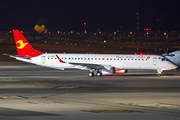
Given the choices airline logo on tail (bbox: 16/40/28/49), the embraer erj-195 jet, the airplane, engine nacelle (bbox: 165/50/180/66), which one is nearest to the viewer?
the embraer erj-195 jet

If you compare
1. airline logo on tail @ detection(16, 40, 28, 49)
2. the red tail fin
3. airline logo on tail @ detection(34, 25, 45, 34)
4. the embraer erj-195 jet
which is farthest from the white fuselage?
airline logo on tail @ detection(34, 25, 45, 34)

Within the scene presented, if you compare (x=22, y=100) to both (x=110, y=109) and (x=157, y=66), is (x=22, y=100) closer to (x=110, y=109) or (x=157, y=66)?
(x=110, y=109)

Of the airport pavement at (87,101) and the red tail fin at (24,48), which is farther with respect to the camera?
the red tail fin at (24,48)

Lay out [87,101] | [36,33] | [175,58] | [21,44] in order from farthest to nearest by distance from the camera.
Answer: [36,33] < [21,44] < [175,58] < [87,101]

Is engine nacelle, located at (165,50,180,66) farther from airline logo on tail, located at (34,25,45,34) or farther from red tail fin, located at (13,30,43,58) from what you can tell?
airline logo on tail, located at (34,25,45,34)

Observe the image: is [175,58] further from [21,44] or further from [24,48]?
[21,44]

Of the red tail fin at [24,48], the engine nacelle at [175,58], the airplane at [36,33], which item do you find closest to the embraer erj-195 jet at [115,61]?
the engine nacelle at [175,58]

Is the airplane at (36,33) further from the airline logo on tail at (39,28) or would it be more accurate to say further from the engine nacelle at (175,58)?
the engine nacelle at (175,58)

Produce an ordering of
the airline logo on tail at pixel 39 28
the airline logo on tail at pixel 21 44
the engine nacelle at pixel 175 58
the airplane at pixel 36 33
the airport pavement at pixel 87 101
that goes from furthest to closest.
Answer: the airline logo on tail at pixel 39 28, the airplane at pixel 36 33, the airline logo on tail at pixel 21 44, the engine nacelle at pixel 175 58, the airport pavement at pixel 87 101

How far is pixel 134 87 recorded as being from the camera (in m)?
32.2

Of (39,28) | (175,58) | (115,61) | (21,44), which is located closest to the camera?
(115,61)

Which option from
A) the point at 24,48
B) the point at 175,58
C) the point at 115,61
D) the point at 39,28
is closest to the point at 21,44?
the point at 24,48

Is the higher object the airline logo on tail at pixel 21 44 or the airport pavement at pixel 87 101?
the airline logo on tail at pixel 21 44

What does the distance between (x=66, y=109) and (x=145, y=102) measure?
6.28 m
